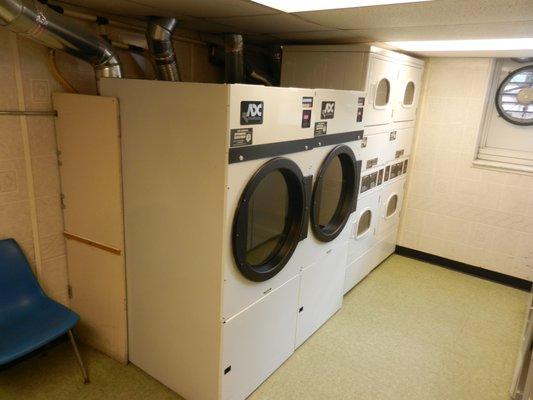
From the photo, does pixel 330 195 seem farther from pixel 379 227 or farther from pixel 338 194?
pixel 379 227

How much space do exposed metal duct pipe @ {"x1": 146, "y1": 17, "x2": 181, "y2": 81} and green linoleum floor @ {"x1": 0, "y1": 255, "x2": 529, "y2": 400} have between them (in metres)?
1.86

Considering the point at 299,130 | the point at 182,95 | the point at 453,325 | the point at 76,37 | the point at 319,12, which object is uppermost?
the point at 319,12

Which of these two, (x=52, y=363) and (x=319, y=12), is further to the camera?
(x=52, y=363)

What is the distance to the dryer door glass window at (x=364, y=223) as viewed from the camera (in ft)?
11.0

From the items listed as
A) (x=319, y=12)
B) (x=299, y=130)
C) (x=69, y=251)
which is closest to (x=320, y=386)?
(x=299, y=130)

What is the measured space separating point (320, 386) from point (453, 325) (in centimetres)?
140

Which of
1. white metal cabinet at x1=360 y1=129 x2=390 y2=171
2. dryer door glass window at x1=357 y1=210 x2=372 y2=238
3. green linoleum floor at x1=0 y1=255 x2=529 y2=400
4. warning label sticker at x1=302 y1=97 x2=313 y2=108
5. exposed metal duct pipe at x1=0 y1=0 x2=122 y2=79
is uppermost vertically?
exposed metal duct pipe at x1=0 y1=0 x2=122 y2=79

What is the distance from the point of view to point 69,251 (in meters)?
2.40

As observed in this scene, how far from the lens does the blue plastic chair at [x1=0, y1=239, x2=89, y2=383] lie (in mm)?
2001

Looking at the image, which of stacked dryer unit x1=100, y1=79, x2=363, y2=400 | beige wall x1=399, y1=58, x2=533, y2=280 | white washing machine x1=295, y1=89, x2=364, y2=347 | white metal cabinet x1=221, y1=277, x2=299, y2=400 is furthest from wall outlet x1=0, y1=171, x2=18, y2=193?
beige wall x1=399, y1=58, x2=533, y2=280

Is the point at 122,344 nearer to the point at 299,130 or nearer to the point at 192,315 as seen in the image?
the point at 192,315

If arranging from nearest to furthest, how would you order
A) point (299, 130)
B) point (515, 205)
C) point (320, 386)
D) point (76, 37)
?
point (76, 37), point (299, 130), point (320, 386), point (515, 205)

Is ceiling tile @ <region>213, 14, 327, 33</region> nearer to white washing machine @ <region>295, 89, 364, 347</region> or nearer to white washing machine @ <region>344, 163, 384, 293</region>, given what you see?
white washing machine @ <region>295, 89, 364, 347</region>

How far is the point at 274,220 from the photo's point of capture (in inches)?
92.5
